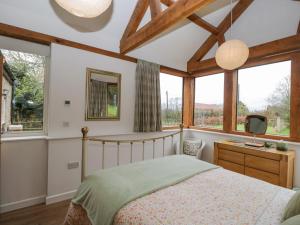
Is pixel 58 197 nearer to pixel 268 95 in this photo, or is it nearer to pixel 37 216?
pixel 37 216

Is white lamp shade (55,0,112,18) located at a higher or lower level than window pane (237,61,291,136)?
higher

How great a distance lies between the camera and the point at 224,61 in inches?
81.7

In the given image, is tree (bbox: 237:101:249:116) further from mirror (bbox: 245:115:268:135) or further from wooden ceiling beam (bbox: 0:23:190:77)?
wooden ceiling beam (bbox: 0:23:190:77)

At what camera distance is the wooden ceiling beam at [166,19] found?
1.74 metres

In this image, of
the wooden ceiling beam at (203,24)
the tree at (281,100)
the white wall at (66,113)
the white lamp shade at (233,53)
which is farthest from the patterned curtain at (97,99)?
the tree at (281,100)

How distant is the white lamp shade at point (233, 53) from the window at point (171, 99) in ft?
6.27

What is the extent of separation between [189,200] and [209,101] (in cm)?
318

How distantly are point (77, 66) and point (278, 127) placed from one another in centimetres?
347

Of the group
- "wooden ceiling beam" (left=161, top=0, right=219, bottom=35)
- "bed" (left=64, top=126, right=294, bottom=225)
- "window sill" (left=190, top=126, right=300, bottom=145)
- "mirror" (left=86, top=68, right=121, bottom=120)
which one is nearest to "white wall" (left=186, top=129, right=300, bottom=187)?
"window sill" (left=190, top=126, right=300, bottom=145)

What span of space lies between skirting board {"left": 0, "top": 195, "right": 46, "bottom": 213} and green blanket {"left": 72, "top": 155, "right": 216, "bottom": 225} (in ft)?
4.40

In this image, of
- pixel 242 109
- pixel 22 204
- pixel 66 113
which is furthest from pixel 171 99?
pixel 22 204

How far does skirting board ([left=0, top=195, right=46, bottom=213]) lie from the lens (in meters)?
2.17

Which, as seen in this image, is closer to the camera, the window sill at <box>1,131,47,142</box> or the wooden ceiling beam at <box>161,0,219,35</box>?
the window sill at <box>1,131,47,142</box>

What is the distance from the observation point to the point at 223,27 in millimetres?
3562
